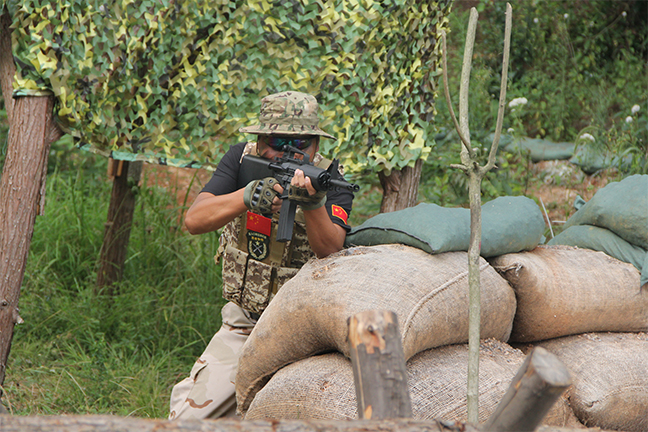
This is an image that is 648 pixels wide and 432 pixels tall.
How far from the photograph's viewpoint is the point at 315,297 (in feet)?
7.18

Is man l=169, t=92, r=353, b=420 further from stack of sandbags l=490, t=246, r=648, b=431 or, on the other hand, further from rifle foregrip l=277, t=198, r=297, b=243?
stack of sandbags l=490, t=246, r=648, b=431

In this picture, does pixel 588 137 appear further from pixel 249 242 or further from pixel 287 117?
pixel 249 242

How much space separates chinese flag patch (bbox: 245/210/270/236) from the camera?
8.78 ft

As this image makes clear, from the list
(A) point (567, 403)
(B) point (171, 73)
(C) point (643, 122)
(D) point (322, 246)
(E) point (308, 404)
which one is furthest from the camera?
(C) point (643, 122)

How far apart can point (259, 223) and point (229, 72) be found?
1065 mm

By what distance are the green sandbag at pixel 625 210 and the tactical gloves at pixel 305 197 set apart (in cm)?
136

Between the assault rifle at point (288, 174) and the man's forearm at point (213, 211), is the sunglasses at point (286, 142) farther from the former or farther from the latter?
the man's forearm at point (213, 211)

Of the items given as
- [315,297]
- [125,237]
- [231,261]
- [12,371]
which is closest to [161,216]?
[125,237]

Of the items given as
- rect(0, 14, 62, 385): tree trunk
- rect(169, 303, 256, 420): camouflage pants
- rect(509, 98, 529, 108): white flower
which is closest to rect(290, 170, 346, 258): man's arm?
rect(169, 303, 256, 420): camouflage pants

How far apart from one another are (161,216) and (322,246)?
7.62 feet

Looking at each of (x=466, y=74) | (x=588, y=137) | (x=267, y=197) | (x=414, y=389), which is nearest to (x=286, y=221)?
(x=267, y=197)

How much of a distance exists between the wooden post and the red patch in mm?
1510

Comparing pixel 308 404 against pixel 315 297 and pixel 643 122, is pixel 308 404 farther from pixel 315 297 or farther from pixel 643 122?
pixel 643 122

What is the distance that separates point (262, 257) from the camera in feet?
8.93
